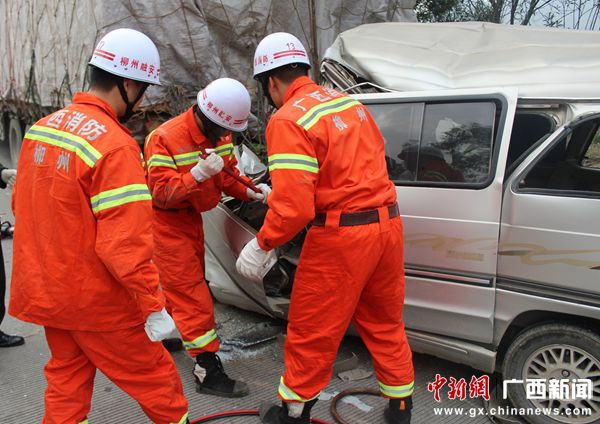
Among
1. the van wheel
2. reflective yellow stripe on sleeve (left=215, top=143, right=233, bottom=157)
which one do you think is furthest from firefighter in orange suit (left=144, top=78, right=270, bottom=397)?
the van wheel

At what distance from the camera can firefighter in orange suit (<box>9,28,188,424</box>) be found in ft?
5.78

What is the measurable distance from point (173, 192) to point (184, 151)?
304 millimetres

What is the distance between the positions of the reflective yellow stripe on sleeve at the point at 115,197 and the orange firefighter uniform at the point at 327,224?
24.1 inches

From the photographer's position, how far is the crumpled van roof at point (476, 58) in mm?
2625

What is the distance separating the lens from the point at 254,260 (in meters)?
2.35

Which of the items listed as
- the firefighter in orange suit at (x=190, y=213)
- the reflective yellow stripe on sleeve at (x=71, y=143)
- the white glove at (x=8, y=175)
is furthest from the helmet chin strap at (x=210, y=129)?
the white glove at (x=8, y=175)

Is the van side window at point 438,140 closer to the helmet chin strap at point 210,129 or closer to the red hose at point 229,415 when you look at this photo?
the helmet chin strap at point 210,129

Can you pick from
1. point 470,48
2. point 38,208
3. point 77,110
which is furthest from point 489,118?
point 38,208

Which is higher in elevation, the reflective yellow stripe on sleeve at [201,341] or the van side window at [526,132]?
the van side window at [526,132]

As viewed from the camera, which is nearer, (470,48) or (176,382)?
(176,382)

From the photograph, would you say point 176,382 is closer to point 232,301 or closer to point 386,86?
point 232,301

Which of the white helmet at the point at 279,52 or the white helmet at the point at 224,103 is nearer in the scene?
the white helmet at the point at 279,52

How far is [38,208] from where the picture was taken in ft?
6.01

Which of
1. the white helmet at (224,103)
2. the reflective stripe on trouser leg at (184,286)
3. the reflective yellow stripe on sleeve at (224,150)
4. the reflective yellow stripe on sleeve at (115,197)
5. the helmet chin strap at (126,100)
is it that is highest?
the helmet chin strap at (126,100)
